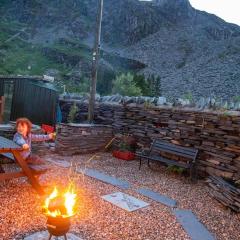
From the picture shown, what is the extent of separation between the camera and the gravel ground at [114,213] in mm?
4473

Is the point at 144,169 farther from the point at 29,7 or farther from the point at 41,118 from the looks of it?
the point at 29,7

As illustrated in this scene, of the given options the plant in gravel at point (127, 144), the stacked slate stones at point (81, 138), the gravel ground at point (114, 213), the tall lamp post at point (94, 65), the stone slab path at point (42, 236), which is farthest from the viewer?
the tall lamp post at point (94, 65)

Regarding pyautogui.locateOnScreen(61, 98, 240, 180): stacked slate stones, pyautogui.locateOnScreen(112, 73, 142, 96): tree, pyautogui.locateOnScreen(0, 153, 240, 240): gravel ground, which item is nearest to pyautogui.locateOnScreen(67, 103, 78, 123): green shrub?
pyautogui.locateOnScreen(61, 98, 240, 180): stacked slate stones

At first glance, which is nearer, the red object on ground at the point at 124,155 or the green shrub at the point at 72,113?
the red object on ground at the point at 124,155

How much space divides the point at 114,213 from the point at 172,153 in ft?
11.8

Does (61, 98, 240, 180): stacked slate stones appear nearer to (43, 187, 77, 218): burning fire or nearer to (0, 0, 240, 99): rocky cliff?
(43, 187, 77, 218): burning fire

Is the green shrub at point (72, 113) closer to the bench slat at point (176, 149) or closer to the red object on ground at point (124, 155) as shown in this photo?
the red object on ground at point (124, 155)

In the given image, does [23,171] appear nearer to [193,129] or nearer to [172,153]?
[172,153]

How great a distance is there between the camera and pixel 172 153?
27.7ft

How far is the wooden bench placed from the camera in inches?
311

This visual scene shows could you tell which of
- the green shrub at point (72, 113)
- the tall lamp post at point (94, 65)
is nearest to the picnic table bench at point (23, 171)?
the tall lamp post at point (94, 65)

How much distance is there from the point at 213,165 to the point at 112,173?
249 centimetres

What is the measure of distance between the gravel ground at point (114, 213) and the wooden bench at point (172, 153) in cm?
43

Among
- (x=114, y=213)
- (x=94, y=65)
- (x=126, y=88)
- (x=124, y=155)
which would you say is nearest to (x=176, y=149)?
(x=124, y=155)
